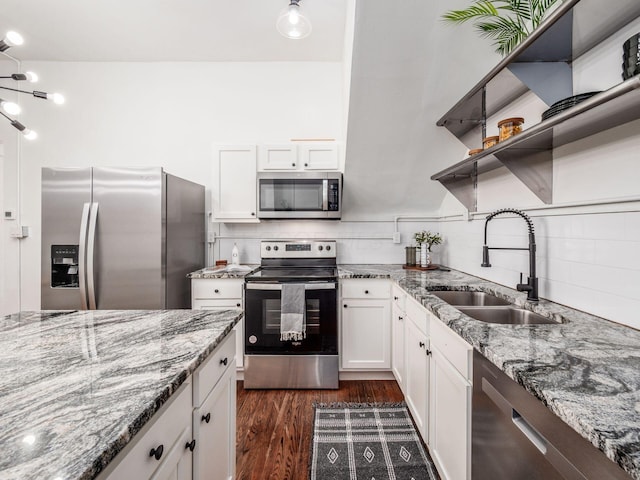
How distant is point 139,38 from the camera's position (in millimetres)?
2715

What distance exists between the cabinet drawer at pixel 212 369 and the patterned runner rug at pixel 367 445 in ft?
2.86

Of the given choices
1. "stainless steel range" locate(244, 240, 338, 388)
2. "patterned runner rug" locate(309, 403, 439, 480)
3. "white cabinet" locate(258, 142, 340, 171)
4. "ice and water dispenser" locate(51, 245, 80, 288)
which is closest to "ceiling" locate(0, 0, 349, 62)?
"white cabinet" locate(258, 142, 340, 171)

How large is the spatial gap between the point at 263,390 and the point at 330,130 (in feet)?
8.20

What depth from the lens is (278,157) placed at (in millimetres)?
2781

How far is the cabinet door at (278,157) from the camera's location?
277 cm

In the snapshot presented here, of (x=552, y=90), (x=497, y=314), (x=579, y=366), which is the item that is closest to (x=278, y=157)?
(x=552, y=90)

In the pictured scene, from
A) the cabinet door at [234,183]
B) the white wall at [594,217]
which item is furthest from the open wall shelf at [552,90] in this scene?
the cabinet door at [234,183]

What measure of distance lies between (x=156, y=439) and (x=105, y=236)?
6.88 ft

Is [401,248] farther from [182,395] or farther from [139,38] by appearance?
[139,38]

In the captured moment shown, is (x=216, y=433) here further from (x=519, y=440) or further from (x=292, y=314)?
(x=292, y=314)

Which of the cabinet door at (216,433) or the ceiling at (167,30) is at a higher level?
the ceiling at (167,30)

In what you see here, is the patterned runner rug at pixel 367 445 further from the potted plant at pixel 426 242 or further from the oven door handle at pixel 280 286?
the potted plant at pixel 426 242

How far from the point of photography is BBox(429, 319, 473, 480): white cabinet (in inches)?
45.1

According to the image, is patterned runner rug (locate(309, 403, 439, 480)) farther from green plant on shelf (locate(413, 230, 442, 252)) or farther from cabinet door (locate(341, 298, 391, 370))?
green plant on shelf (locate(413, 230, 442, 252))
